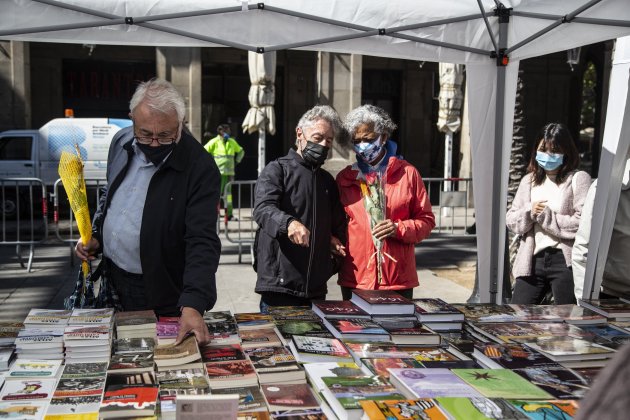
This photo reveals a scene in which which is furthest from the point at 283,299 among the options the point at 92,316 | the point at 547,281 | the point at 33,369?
the point at 547,281

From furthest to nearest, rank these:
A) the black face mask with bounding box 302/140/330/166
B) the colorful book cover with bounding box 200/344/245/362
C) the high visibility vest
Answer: the high visibility vest → the black face mask with bounding box 302/140/330/166 → the colorful book cover with bounding box 200/344/245/362

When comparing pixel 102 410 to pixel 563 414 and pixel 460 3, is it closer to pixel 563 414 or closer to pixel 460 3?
pixel 563 414

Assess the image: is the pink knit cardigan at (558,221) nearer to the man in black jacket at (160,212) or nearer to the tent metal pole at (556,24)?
the tent metal pole at (556,24)

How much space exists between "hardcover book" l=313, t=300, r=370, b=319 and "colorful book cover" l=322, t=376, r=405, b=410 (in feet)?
2.47

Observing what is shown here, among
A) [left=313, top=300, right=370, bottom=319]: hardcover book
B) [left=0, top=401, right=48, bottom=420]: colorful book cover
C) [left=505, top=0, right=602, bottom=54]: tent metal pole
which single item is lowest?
[left=0, top=401, right=48, bottom=420]: colorful book cover

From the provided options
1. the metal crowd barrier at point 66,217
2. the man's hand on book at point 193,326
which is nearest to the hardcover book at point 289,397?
the man's hand on book at point 193,326

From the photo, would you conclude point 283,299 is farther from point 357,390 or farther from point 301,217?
point 357,390

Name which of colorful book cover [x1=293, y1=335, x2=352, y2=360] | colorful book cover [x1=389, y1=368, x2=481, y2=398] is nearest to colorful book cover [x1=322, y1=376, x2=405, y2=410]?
colorful book cover [x1=389, y1=368, x2=481, y2=398]

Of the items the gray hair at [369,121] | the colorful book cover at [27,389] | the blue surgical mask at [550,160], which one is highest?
the gray hair at [369,121]

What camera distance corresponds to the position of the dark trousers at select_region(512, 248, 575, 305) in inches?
181

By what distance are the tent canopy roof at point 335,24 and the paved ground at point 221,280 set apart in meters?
3.66

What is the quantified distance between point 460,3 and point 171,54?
13.8 meters

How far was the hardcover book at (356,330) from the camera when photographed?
107 inches

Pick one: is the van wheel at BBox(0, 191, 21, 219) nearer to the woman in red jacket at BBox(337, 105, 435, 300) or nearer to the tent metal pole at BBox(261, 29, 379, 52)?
the tent metal pole at BBox(261, 29, 379, 52)
